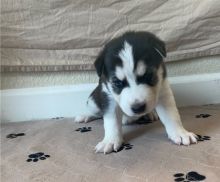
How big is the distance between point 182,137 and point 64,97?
99cm

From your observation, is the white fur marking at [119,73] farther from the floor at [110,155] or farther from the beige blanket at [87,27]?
the beige blanket at [87,27]

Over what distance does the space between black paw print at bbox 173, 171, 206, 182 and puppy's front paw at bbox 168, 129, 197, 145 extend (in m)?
0.32

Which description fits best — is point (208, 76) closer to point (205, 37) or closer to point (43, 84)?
point (205, 37)

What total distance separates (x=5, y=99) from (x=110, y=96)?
966 mm

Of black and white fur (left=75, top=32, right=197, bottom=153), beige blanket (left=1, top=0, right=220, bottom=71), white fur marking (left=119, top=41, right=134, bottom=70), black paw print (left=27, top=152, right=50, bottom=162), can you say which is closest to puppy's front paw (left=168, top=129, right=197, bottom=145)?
black and white fur (left=75, top=32, right=197, bottom=153)

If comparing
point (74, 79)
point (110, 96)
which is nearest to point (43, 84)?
point (74, 79)

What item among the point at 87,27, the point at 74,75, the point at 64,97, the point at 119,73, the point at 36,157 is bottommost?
the point at 36,157

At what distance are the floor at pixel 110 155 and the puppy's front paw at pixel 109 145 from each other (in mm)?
29

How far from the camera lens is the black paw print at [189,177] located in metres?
1.36

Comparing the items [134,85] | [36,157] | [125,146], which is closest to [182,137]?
[125,146]

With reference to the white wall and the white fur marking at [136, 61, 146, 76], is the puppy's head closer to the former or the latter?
the white fur marking at [136, 61, 146, 76]

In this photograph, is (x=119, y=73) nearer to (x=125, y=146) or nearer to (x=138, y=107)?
(x=138, y=107)

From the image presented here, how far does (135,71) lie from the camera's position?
1562 mm

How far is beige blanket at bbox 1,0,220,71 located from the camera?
2281 mm
